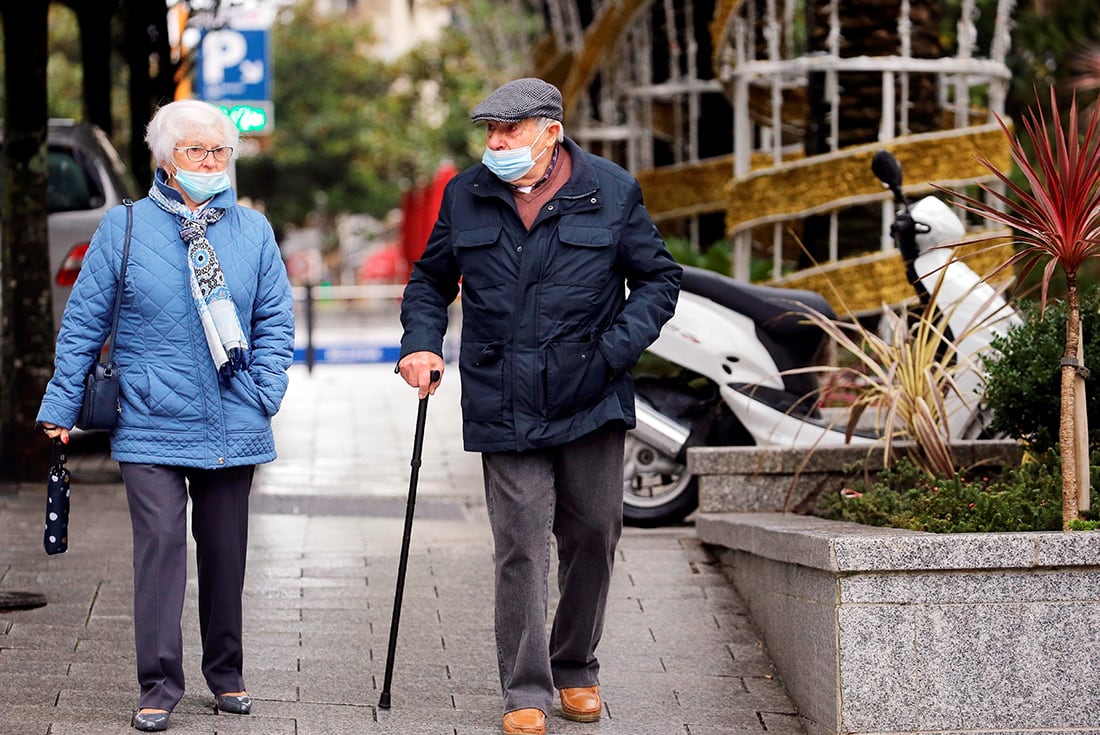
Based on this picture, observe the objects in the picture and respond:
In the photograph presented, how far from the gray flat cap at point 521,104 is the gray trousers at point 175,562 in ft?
4.06

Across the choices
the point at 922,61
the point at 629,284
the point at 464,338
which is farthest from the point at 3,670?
the point at 922,61

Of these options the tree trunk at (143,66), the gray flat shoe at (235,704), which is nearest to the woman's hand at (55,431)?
the gray flat shoe at (235,704)

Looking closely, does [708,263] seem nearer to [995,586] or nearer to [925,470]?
[925,470]

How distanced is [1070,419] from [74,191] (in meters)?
7.21

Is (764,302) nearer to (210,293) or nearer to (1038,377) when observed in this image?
(1038,377)

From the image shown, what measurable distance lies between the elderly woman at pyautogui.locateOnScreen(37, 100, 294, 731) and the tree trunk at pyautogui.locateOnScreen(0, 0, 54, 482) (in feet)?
16.3

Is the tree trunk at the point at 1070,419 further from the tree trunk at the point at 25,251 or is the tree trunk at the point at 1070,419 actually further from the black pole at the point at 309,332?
the black pole at the point at 309,332

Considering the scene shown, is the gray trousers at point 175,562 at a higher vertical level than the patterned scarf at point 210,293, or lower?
lower

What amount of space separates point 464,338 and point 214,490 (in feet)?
2.79

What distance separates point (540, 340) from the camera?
543 centimetres

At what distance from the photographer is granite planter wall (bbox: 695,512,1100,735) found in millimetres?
5344

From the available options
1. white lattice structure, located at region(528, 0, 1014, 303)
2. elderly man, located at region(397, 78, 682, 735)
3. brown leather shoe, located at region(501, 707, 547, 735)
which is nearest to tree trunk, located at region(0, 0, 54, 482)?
white lattice structure, located at region(528, 0, 1014, 303)

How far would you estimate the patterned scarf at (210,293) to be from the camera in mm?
5332

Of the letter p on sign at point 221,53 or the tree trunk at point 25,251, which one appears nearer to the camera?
the tree trunk at point 25,251
